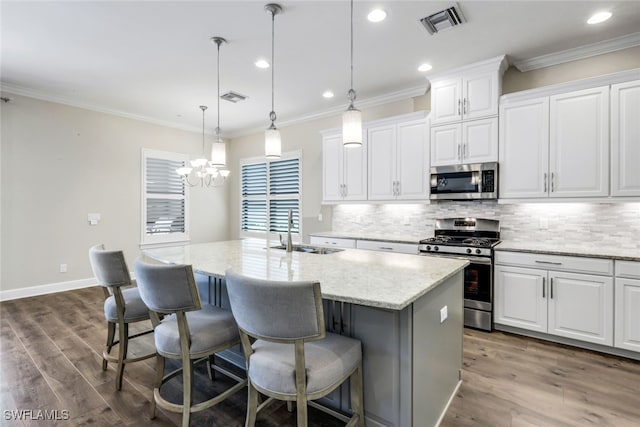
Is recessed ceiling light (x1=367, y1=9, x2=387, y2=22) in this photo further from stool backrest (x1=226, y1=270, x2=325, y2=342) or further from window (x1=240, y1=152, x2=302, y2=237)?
window (x1=240, y1=152, x2=302, y2=237)

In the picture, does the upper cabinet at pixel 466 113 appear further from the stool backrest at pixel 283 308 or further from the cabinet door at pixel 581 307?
the stool backrest at pixel 283 308

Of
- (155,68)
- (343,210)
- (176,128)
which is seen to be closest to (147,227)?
(176,128)

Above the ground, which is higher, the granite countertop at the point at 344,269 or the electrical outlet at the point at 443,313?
the granite countertop at the point at 344,269

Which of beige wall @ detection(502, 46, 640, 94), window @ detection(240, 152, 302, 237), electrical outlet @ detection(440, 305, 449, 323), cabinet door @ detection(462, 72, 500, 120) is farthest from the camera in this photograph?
window @ detection(240, 152, 302, 237)

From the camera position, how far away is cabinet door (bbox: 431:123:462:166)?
365cm

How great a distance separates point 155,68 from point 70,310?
3.13 metres

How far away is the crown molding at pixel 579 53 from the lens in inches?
118

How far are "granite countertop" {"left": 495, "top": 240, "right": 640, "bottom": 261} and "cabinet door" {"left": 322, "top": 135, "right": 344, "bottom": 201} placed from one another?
227 cm

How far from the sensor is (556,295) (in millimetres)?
2934

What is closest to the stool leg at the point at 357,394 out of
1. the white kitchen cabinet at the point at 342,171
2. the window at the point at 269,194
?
the white kitchen cabinet at the point at 342,171

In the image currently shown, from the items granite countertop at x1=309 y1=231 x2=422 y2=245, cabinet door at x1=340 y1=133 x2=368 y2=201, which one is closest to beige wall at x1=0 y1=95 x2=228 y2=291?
granite countertop at x1=309 y1=231 x2=422 y2=245

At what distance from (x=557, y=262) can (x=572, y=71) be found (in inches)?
79.2

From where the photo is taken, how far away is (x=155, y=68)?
3.65m

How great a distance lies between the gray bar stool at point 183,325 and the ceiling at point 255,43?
2.14m
